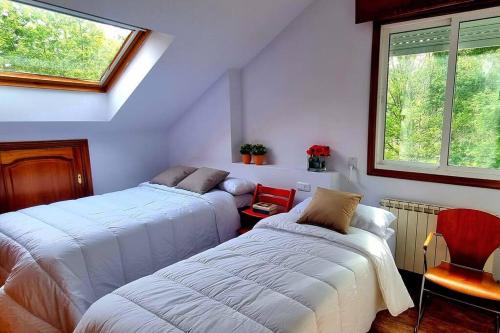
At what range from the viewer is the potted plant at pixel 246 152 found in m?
3.58

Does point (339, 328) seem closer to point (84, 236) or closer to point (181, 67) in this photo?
point (84, 236)

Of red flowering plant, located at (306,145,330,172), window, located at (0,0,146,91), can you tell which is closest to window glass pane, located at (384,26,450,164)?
red flowering plant, located at (306,145,330,172)

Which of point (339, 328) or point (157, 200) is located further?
point (157, 200)

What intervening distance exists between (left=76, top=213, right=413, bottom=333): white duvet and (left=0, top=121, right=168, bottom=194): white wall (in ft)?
7.59

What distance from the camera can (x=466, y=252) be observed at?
221cm

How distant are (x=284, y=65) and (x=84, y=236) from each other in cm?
250

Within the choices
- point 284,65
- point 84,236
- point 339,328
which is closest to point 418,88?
point 284,65

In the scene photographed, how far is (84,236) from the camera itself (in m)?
2.13

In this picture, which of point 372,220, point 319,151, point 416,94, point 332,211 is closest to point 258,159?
point 319,151

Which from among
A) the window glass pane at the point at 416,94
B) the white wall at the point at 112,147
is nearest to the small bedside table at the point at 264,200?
the window glass pane at the point at 416,94

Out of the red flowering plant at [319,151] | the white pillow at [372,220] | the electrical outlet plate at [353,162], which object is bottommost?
the white pillow at [372,220]

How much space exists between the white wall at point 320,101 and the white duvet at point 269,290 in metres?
0.88

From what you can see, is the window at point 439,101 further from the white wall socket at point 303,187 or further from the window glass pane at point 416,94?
the white wall socket at point 303,187

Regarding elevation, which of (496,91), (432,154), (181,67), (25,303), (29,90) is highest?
(181,67)
